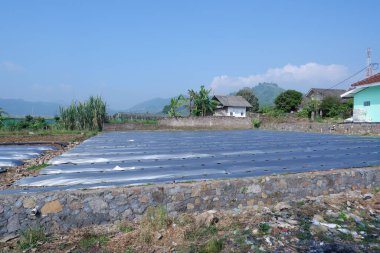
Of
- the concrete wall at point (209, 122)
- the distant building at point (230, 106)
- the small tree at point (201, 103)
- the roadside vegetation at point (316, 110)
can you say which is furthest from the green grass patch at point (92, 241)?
the distant building at point (230, 106)

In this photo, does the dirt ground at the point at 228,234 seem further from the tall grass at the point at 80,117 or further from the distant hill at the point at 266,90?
the distant hill at the point at 266,90

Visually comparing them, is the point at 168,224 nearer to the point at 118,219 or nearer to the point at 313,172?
the point at 118,219

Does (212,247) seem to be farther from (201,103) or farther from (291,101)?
(291,101)

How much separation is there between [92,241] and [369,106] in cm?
1719

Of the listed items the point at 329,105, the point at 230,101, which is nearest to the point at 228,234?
the point at 329,105

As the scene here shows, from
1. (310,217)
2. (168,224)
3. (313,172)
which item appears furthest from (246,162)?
(168,224)

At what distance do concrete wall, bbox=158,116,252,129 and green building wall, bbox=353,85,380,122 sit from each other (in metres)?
7.54

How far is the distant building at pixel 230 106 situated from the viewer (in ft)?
119

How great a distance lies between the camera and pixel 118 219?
369cm

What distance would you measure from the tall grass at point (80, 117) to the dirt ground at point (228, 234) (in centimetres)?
1631

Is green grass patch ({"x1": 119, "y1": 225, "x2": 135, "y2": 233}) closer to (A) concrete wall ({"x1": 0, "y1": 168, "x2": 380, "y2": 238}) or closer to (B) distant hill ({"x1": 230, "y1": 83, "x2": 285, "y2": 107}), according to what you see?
(A) concrete wall ({"x1": 0, "y1": 168, "x2": 380, "y2": 238})

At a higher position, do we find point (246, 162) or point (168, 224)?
point (246, 162)

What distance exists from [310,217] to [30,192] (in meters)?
3.54

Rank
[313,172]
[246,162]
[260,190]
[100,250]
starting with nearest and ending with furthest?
[100,250] → [260,190] → [313,172] → [246,162]
